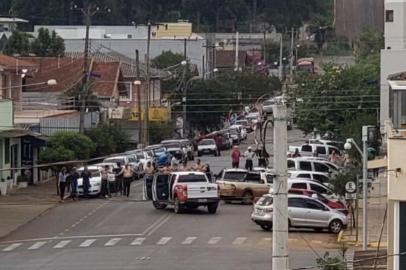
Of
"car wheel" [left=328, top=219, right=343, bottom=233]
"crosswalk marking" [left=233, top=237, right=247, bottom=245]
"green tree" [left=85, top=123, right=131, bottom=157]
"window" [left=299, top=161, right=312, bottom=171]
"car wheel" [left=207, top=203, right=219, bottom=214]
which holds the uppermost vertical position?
"green tree" [left=85, top=123, right=131, bottom=157]

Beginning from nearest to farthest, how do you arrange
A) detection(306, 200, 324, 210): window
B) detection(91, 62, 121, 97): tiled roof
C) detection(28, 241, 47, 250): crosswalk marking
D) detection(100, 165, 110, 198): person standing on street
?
detection(28, 241, 47, 250): crosswalk marking → detection(306, 200, 324, 210): window → detection(100, 165, 110, 198): person standing on street → detection(91, 62, 121, 97): tiled roof

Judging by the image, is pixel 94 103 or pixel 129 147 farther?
pixel 94 103

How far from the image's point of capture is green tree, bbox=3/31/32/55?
10481cm

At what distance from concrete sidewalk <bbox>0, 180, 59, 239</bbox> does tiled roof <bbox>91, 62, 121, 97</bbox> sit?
25.2 m

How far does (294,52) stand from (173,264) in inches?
5036

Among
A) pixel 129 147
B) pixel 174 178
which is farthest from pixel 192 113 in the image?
pixel 174 178

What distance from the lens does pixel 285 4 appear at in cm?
19488

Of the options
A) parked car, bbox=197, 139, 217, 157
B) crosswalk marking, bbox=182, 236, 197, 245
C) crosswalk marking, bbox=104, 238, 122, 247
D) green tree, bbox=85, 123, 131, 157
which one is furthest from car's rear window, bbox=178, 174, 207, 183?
parked car, bbox=197, 139, 217, 157

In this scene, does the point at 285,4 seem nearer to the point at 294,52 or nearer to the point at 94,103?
the point at 294,52

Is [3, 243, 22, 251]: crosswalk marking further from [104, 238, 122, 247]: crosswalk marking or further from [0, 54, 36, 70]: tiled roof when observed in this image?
[0, 54, 36, 70]: tiled roof

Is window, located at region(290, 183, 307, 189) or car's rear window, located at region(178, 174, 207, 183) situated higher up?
car's rear window, located at region(178, 174, 207, 183)

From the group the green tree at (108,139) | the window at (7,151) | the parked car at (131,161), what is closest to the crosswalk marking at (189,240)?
the window at (7,151)

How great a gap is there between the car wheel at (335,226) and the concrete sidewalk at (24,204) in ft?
31.4

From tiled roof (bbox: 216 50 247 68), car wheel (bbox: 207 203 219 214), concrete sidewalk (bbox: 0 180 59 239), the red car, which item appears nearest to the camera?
the red car
